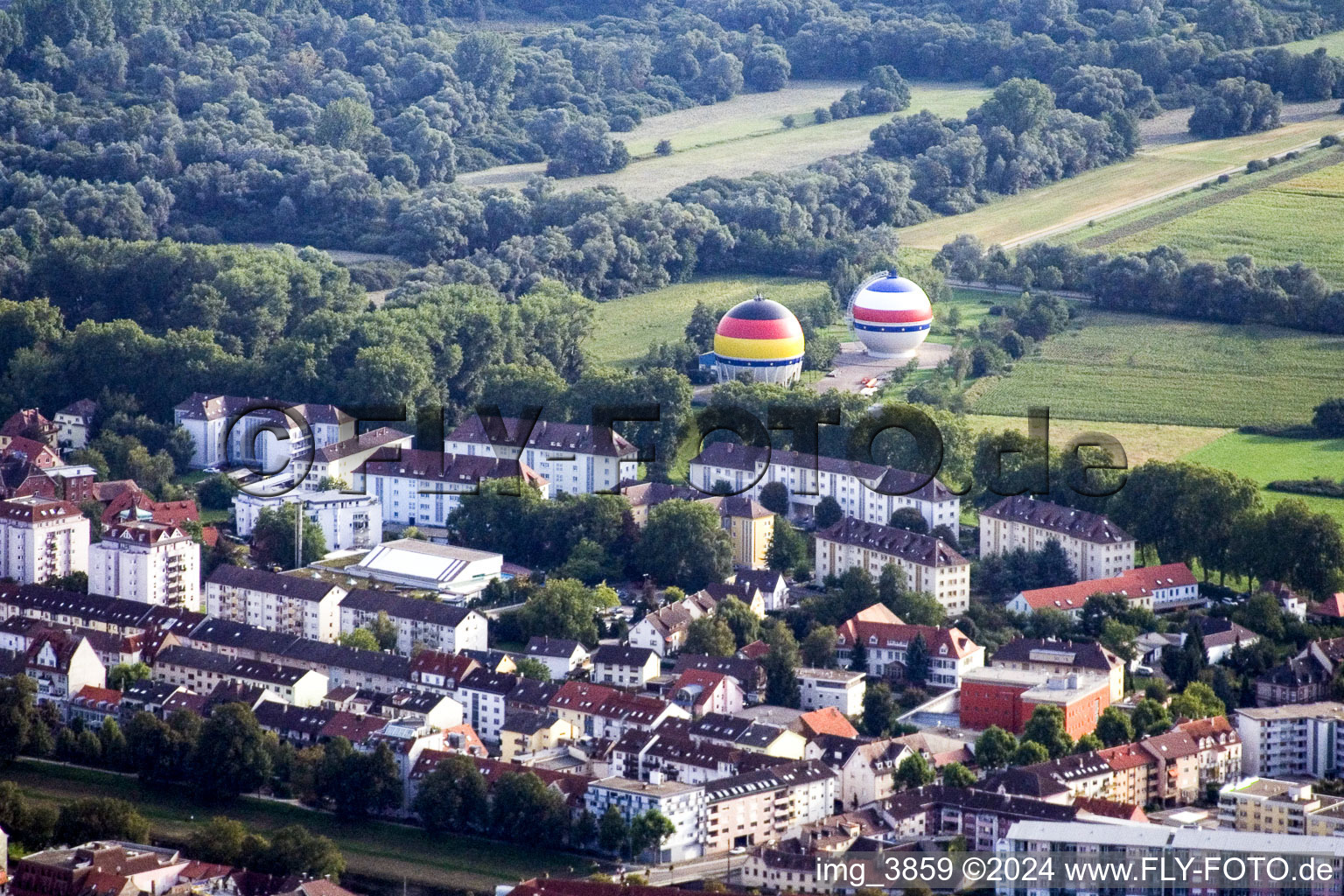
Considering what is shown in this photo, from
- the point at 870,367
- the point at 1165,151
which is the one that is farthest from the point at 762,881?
the point at 1165,151

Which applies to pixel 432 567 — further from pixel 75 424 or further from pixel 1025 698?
pixel 75 424

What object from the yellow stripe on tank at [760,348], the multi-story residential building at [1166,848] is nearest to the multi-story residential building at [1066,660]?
the multi-story residential building at [1166,848]

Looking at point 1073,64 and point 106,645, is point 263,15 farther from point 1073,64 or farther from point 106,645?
point 106,645

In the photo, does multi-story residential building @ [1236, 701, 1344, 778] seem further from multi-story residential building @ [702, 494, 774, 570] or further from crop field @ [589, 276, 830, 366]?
crop field @ [589, 276, 830, 366]

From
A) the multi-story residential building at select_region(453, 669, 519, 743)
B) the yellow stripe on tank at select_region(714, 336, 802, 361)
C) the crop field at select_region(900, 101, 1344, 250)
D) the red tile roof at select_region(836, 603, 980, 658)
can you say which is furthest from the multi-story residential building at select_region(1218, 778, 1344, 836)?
the crop field at select_region(900, 101, 1344, 250)

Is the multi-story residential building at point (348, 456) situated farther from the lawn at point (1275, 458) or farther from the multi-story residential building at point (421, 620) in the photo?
the lawn at point (1275, 458)

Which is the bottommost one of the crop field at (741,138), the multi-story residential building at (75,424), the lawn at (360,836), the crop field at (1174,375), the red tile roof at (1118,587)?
the lawn at (360,836)

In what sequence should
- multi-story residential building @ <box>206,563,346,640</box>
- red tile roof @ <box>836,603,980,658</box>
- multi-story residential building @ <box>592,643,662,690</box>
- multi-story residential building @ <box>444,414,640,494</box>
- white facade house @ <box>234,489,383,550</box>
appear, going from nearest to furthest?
multi-story residential building @ <box>592,643,662,690</box> < red tile roof @ <box>836,603,980,658</box> < multi-story residential building @ <box>206,563,346,640</box> < white facade house @ <box>234,489,383,550</box> < multi-story residential building @ <box>444,414,640,494</box>
